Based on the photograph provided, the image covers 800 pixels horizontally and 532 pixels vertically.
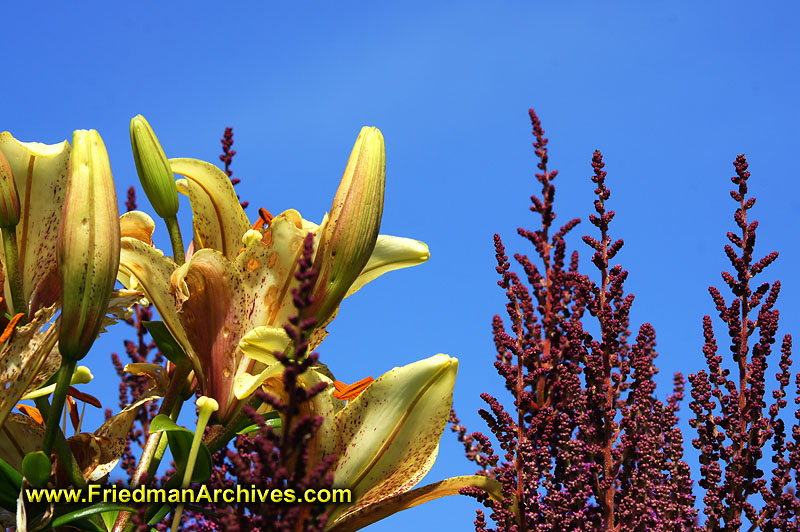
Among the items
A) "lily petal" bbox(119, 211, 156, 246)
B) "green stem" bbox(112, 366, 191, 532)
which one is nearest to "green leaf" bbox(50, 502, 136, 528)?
"green stem" bbox(112, 366, 191, 532)

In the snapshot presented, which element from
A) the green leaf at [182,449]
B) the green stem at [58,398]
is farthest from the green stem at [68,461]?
the green leaf at [182,449]

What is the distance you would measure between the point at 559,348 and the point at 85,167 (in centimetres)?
114

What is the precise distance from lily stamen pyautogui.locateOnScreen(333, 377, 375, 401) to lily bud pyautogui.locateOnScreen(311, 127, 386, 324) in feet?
0.54

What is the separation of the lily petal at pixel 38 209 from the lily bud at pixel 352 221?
17.3 inches

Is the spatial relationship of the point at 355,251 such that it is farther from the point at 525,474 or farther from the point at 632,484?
the point at 632,484

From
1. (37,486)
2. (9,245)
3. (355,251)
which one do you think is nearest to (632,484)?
(355,251)

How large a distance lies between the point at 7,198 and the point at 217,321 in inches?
13.7

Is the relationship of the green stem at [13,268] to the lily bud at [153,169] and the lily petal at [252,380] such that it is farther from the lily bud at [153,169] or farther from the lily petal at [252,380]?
the lily petal at [252,380]

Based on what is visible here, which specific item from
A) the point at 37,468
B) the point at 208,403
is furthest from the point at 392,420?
the point at 37,468

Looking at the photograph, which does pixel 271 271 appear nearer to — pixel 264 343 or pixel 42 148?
pixel 264 343

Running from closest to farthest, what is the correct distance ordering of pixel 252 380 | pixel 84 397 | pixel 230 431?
pixel 252 380 → pixel 230 431 → pixel 84 397

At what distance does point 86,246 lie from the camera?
1.19 meters

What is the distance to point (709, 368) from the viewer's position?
1937mm

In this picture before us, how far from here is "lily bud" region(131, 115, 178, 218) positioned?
1.41 metres
